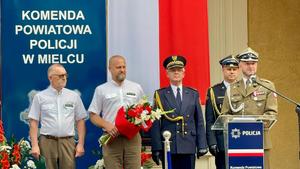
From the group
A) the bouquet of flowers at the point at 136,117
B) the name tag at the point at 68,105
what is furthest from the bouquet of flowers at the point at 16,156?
the bouquet of flowers at the point at 136,117

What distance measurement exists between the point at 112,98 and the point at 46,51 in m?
1.29

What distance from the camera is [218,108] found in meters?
11.8

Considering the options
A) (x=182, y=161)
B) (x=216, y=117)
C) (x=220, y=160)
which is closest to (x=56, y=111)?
(x=182, y=161)

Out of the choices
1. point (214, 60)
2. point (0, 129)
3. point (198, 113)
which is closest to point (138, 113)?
point (198, 113)

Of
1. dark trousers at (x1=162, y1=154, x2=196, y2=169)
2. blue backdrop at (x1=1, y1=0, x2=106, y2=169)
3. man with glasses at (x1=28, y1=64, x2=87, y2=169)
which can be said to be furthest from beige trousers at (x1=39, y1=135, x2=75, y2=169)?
dark trousers at (x1=162, y1=154, x2=196, y2=169)

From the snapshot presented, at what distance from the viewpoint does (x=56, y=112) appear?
1170 centimetres

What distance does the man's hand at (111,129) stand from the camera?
453 inches

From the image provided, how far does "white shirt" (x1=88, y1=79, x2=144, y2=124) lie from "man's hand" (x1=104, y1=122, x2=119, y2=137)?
12 centimetres

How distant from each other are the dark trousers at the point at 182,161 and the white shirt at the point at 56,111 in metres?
1.26

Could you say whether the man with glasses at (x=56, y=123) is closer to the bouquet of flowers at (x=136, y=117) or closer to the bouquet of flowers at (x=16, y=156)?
the bouquet of flowers at (x=16, y=156)

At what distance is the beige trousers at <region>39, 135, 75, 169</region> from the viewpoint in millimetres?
11633

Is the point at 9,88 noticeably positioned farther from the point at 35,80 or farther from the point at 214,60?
the point at 214,60

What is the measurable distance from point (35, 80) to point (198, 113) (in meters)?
2.20

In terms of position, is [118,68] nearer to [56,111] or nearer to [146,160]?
[56,111]
